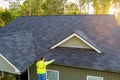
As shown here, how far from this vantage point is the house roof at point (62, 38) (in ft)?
37.5

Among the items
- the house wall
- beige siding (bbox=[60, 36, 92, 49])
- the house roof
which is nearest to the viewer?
the house wall

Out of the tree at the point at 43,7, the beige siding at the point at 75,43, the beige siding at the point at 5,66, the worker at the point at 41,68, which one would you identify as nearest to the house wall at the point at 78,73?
the worker at the point at 41,68

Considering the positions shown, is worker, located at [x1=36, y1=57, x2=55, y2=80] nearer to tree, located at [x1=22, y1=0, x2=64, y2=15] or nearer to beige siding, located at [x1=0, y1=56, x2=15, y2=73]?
beige siding, located at [x1=0, y1=56, x2=15, y2=73]

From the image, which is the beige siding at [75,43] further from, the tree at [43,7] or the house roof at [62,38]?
the tree at [43,7]

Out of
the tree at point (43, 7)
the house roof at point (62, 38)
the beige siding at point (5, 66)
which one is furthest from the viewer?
the tree at point (43, 7)

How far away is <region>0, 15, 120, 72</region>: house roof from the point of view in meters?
11.4

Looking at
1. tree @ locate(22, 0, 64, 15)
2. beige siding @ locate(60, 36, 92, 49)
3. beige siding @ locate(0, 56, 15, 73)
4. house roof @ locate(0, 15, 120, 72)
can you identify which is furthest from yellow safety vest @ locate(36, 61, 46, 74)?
tree @ locate(22, 0, 64, 15)

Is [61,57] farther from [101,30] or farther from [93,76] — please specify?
[101,30]

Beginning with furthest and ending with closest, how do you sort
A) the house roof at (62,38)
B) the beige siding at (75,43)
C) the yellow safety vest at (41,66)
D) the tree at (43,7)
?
the tree at (43,7), the beige siding at (75,43), the house roof at (62,38), the yellow safety vest at (41,66)

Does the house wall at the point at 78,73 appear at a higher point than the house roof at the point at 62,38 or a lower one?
lower

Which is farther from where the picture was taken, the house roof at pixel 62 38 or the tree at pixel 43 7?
the tree at pixel 43 7

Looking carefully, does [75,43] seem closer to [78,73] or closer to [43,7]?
[78,73]

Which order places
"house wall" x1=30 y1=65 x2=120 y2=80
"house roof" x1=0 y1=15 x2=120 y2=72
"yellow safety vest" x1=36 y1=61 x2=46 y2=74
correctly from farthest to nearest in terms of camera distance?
1. "house roof" x1=0 y1=15 x2=120 y2=72
2. "yellow safety vest" x1=36 y1=61 x2=46 y2=74
3. "house wall" x1=30 y1=65 x2=120 y2=80

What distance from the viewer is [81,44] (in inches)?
498
